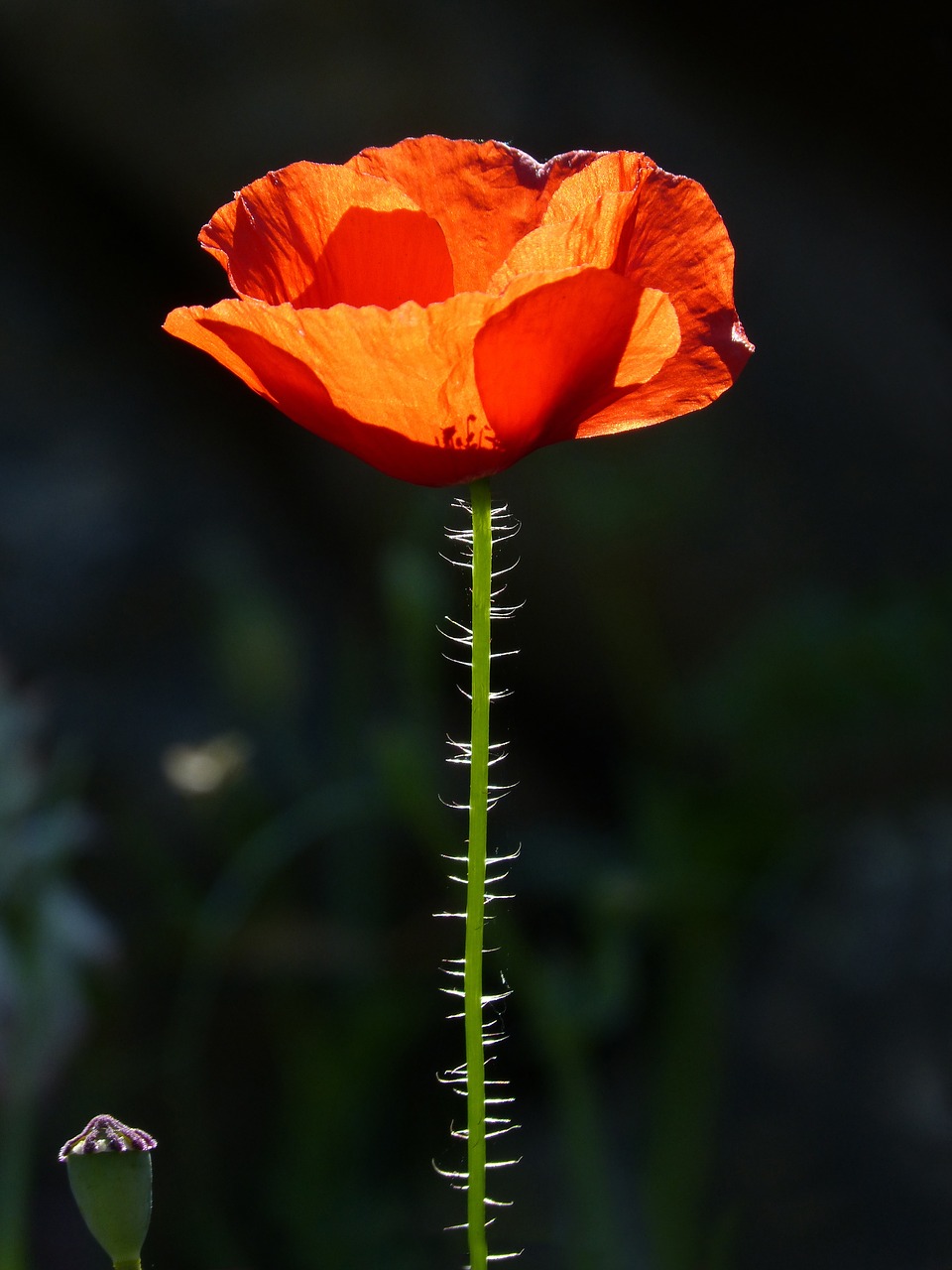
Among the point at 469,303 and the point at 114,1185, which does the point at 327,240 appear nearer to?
the point at 469,303

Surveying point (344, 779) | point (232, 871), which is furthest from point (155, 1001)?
point (344, 779)

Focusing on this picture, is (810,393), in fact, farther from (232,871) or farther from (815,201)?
(232,871)

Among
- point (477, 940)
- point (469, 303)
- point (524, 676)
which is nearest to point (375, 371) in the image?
point (469, 303)

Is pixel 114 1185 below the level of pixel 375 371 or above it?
below

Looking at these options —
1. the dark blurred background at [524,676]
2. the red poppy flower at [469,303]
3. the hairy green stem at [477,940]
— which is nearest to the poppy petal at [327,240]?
the red poppy flower at [469,303]

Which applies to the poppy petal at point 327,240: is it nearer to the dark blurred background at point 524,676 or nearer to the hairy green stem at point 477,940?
the hairy green stem at point 477,940
